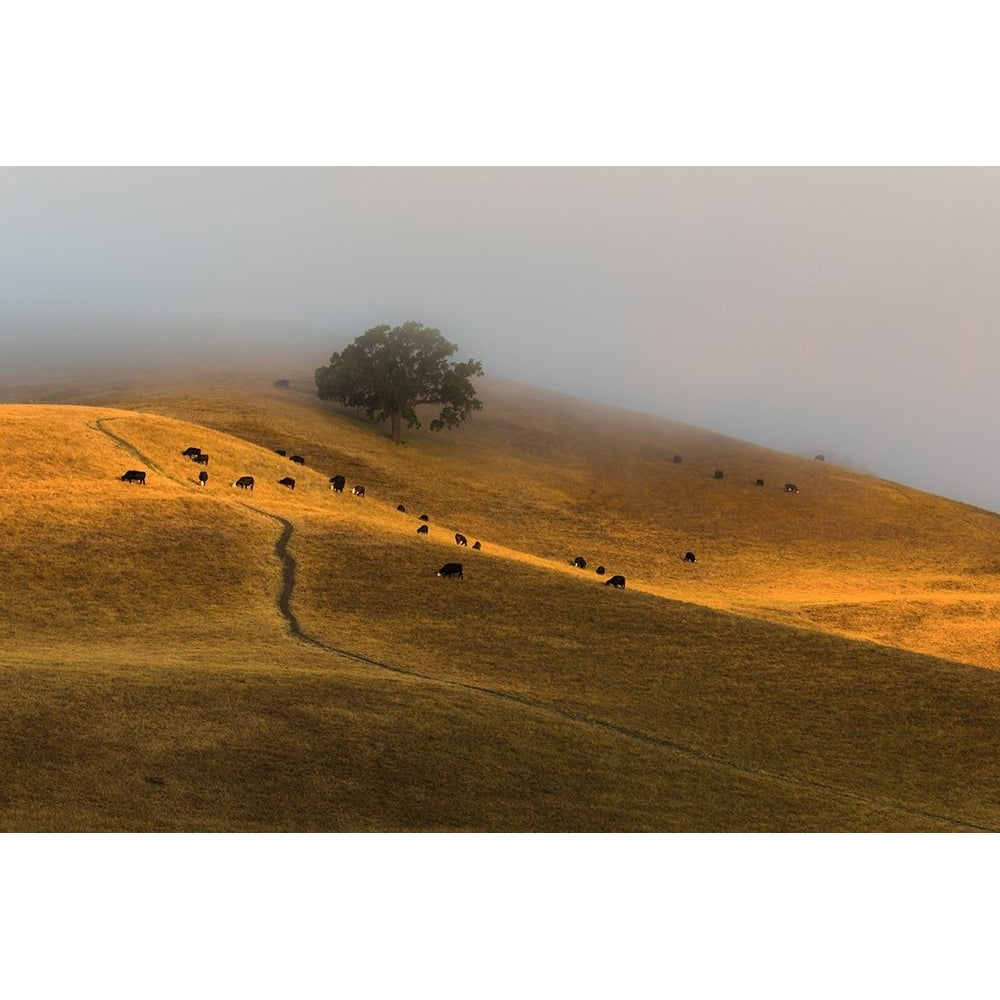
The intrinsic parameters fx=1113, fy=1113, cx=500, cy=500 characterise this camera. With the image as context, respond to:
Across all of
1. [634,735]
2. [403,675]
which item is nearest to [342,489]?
[403,675]

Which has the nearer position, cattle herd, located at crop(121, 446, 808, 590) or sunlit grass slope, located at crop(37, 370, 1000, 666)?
cattle herd, located at crop(121, 446, 808, 590)

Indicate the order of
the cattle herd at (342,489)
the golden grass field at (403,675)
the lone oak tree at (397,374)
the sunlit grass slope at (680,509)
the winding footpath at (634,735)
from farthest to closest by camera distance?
the lone oak tree at (397,374) → the sunlit grass slope at (680,509) → the cattle herd at (342,489) → the winding footpath at (634,735) → the golden grass field at (403,675)

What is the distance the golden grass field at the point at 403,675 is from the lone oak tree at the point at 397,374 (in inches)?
1210

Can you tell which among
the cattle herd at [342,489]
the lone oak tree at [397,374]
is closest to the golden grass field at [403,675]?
the cattle herd at [342,489]

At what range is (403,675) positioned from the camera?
121 ft

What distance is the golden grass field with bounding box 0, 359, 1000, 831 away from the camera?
27656 millimetres

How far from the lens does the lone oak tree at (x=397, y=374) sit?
109 metres

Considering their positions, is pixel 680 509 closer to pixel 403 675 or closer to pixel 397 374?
pixel 397 374

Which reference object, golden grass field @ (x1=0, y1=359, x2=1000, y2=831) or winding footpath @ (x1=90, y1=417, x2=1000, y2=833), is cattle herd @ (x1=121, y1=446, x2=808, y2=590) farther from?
winding footpath @ (x1=90, y1=417, x2=1000, y2=833)

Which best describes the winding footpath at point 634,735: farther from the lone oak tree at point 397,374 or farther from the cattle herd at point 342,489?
the lone oak tree at point 397,374

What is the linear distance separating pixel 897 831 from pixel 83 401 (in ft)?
329

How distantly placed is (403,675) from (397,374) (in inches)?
2949

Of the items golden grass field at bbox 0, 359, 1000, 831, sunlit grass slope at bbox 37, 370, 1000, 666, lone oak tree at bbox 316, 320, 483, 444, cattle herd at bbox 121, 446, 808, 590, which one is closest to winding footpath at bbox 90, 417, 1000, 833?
golden grass field at bbox 0, 359, 1000, 831

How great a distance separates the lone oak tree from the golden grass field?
3073 centimetres
